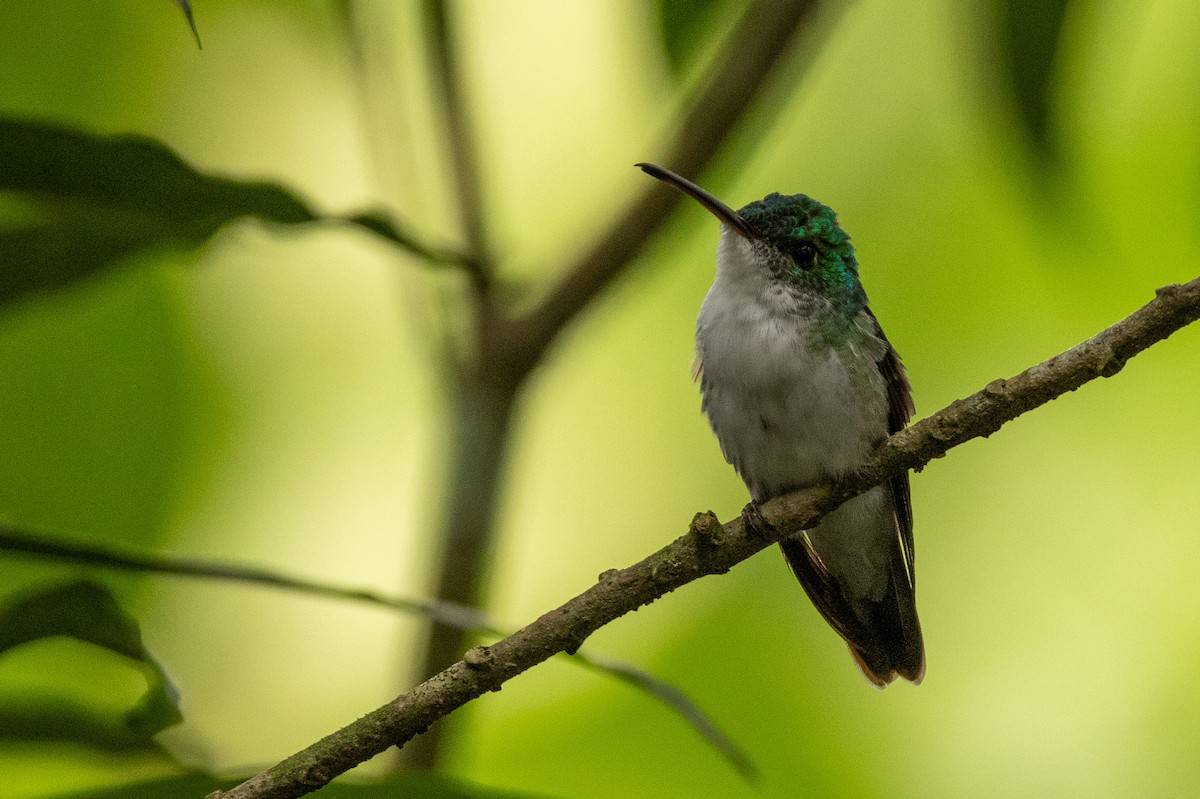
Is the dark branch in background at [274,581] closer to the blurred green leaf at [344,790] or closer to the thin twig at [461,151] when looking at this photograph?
the blurred green leaf at [344,790]

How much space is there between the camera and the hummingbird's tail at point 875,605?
13.0ft

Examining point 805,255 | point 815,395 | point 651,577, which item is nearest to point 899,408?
point 815,395

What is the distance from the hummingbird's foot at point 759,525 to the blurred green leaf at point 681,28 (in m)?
1.55

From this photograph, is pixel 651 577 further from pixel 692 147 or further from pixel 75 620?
pixel 692 147

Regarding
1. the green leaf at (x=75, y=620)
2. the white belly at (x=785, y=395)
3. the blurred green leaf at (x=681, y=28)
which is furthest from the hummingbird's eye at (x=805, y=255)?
the green leaf at (x=75, y=620)

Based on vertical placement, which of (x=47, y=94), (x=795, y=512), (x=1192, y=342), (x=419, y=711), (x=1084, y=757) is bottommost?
(x=419, y=711)

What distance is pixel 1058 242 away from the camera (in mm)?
3750

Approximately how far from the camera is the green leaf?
81.0 inches

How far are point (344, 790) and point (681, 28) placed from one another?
7.33 ft

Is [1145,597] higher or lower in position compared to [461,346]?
lower

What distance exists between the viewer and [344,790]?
6.63 feet

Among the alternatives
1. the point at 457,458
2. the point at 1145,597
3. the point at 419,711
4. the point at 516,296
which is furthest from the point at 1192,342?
the point at 419,711

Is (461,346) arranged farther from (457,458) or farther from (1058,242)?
(1058,242)

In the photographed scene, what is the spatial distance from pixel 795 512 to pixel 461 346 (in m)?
2.07
